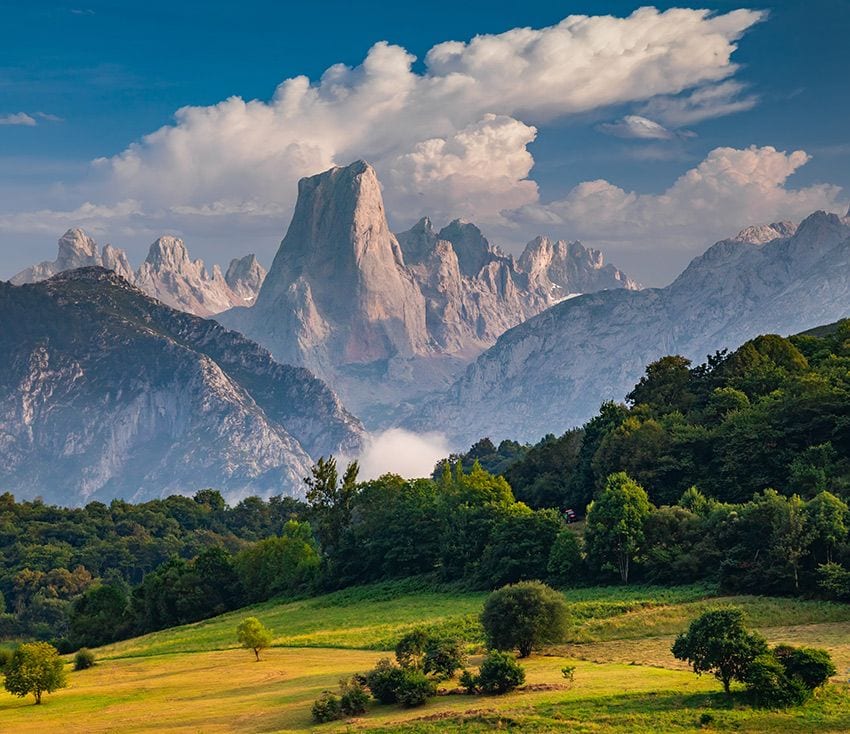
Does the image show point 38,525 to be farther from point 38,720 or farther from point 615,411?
point 38,720

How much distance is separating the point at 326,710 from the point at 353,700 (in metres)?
1.58

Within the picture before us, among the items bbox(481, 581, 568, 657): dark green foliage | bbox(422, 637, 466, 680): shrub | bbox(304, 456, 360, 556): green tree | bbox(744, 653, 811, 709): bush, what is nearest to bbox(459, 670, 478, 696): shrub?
bbox(422, 637, 466, 680): shrub

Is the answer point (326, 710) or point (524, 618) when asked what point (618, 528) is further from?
point (326, 710)

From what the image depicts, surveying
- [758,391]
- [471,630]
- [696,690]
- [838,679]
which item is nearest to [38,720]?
[471,630]

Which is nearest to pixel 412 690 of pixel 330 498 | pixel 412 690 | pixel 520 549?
pixel 412 690

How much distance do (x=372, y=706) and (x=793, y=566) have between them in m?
37.1

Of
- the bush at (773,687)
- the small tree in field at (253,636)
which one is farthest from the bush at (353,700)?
the small tree in field at (253,636)

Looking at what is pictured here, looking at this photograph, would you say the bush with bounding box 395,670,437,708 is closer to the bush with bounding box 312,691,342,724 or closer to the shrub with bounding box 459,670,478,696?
the shrub with bounding box 459,670,478,696

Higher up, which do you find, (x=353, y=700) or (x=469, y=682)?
(x=469, y=682)

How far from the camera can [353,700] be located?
155ft

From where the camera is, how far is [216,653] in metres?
76.1

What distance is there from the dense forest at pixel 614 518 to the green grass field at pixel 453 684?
17.1 ft

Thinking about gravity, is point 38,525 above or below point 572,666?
above

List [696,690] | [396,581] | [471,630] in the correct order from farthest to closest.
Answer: [396,581], [471,630], [696,690]
